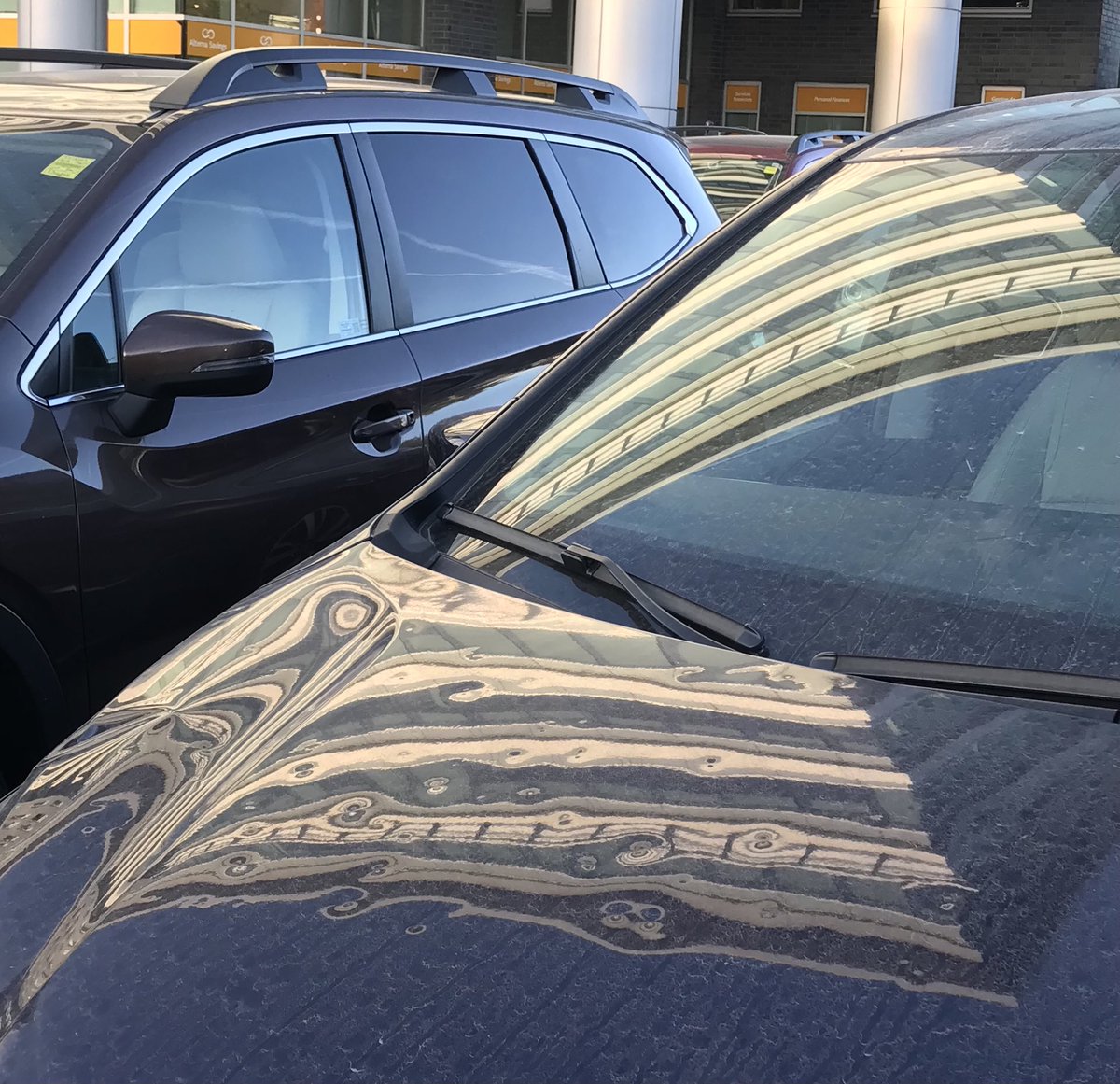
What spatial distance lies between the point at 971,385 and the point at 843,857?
1.02 metres

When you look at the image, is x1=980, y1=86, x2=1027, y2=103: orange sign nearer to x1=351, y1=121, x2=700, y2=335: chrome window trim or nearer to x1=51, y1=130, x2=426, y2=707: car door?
x1=351, y1=121, x2=700, y2=335: chrome window trim

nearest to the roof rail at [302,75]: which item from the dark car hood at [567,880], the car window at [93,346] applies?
the car window at [93,346]

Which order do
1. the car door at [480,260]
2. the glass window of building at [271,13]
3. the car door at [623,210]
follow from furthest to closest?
the glass window of building at [271,13], the car door at [623,210], the car door at [480,260]

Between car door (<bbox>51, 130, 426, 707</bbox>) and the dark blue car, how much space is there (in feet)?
3.12

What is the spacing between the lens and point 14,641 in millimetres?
2770

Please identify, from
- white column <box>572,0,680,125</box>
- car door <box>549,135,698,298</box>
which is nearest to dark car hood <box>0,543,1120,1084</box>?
car door <box>549,135,698,298</box>

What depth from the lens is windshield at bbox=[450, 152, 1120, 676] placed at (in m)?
1.82

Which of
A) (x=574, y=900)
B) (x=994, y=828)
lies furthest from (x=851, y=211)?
(x=574, y=900)

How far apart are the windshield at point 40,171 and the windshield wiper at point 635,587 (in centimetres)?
143

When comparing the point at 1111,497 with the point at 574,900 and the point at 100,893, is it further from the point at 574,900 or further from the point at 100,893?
the point at 100,893

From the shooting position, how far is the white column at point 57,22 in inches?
525

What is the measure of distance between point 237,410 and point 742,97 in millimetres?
27652

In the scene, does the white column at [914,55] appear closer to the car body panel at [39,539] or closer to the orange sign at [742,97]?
the orange sign at [742,97]

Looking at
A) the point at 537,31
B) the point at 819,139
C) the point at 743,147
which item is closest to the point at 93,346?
the point at 743,147
